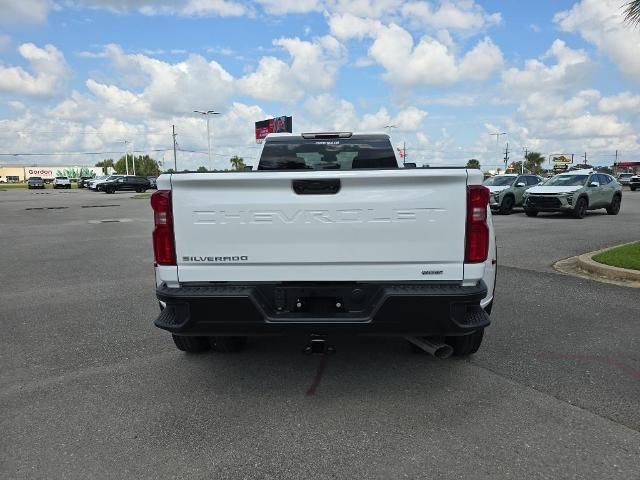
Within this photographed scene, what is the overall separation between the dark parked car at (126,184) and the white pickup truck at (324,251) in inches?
2019

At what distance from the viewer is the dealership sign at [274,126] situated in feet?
187

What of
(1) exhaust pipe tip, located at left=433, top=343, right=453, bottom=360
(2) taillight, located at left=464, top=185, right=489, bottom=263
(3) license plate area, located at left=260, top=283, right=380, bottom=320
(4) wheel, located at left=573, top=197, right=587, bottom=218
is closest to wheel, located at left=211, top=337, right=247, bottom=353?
(3) license plate area, located at left=260, top=283, right=380, bottom=320

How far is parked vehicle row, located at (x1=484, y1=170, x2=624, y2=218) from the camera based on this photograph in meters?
17.1

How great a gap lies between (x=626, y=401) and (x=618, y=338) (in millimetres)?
1491

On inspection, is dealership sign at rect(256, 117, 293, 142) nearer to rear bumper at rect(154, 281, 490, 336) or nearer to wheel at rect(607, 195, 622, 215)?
wheel at rect(607, 195, 622, 215)

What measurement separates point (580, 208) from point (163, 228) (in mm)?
16908

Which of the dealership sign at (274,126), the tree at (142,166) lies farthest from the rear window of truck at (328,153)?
the tree at (142,166)

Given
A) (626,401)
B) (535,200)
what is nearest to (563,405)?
(626,401)

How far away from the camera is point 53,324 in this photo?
5586mm

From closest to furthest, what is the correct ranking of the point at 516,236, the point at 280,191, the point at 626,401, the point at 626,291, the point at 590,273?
the point at 280,191 → the point at 626,401 → the point at 626,291 → the point at 590,273 → the point at 516,236

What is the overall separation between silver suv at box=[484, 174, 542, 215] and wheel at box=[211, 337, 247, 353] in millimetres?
16138

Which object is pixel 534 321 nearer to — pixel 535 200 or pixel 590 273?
pixel 590 273

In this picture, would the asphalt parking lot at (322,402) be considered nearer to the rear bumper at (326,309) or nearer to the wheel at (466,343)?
the wheel at (466,343)

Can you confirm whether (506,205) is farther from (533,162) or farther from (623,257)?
(533,162)
